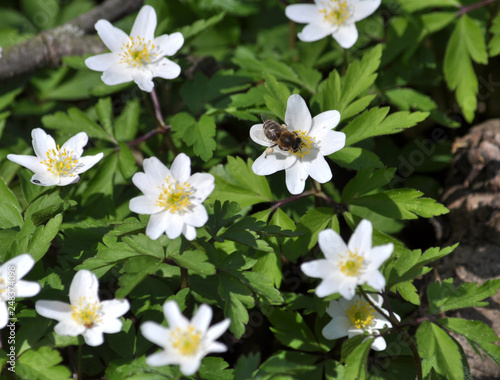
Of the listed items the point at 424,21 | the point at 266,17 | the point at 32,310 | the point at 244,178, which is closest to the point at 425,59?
the point at 424,21

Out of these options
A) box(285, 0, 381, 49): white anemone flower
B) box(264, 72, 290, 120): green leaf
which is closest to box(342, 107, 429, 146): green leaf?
box(264, 72, 290, 120): green leaf

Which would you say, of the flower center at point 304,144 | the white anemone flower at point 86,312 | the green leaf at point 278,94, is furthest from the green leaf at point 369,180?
the white anemone flower at point 86,312

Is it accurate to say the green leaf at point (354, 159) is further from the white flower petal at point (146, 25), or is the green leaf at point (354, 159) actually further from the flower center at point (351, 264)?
the white flower petal at point (146, 25)

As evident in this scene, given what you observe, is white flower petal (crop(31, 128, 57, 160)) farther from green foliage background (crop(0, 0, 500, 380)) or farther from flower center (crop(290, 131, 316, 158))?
flower center (crop(290, 131, 316, 158))

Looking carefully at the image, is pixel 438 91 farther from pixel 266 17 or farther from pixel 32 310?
pixel 32 310

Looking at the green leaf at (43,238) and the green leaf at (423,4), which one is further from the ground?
the green leaf at (423,4)

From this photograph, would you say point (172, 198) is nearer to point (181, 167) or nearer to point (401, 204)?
point (181, 167)
